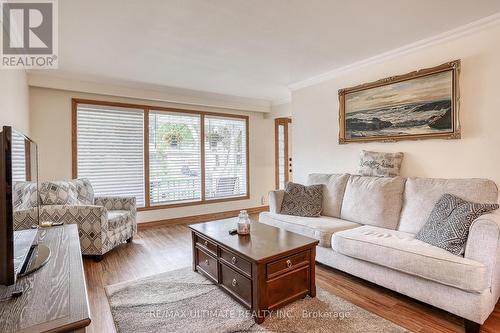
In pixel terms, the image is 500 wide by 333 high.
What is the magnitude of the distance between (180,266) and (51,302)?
2001mm

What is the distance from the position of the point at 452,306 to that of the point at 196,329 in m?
1.76

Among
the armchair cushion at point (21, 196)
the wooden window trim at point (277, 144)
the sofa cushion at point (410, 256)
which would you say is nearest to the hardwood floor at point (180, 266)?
the sofa cushion at point (410, 256)

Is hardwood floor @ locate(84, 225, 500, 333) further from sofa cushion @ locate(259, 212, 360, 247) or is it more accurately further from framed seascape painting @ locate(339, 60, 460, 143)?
framed seascape painting @ locate(339, 60, 460, 143)

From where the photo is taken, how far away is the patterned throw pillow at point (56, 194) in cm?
311

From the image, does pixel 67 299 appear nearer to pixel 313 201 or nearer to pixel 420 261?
pixel 420 261

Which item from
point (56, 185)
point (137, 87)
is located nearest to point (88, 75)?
point (137, 87)

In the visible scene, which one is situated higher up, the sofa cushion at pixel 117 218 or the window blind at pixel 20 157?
the window blind at pixel 20 157

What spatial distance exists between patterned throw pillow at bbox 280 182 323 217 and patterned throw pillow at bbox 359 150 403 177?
587 millimetres

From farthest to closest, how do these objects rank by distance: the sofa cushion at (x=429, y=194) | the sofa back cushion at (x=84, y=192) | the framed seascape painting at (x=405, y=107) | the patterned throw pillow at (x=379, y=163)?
the sofa back cushion at (x=84, y=192)
the patterned throw pillow at (x=379, y=163)
the framed seascape painting at (x=405, y=107)
the sofa cushion at (x=429, y=194)

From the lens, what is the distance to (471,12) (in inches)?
89.7

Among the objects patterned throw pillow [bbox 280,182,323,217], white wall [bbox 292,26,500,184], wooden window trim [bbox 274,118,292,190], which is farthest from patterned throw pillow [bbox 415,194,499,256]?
wooden window trim [bbox 274,118,292,190]

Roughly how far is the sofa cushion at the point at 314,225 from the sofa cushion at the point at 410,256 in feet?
0.52

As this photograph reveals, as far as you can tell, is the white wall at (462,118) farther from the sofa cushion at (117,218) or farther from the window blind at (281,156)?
the sofa cushion at (117,218)

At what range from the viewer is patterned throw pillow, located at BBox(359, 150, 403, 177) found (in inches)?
119
